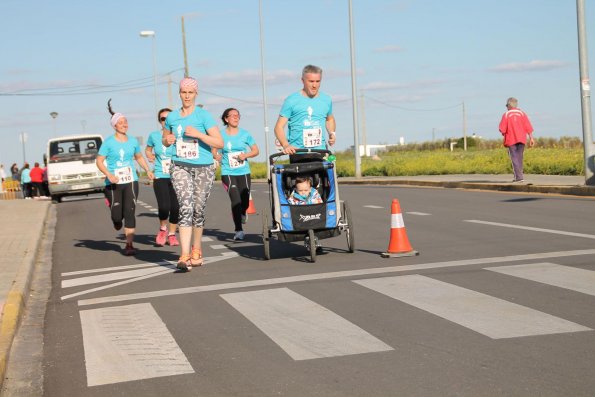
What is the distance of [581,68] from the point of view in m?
21.4

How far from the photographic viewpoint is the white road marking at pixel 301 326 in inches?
263

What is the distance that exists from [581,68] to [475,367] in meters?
16.6

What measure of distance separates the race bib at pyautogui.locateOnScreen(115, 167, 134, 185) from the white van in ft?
74.3

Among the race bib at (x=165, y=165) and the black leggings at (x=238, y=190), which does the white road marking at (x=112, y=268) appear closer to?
the race bib at (x=165, y=165)

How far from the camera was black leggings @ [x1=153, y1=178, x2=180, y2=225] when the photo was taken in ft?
Answer: 48.7

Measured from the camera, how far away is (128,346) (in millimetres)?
7188

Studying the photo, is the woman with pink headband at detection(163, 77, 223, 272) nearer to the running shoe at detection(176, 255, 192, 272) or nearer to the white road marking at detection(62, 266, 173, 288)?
the running shoe at detection(176, 255, 192, 272)

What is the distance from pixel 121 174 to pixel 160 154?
91cm

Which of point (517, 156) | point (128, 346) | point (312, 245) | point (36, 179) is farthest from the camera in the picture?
point (36, 179)

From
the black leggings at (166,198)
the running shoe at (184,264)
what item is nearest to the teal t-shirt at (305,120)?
the running shoe at (184,264)

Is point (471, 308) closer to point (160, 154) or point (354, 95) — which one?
point (160, 154)

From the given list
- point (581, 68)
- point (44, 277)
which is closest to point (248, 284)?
point (44, 277)

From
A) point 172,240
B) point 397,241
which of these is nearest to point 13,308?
point 397,241

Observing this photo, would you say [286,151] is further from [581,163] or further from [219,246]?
[581,163]
